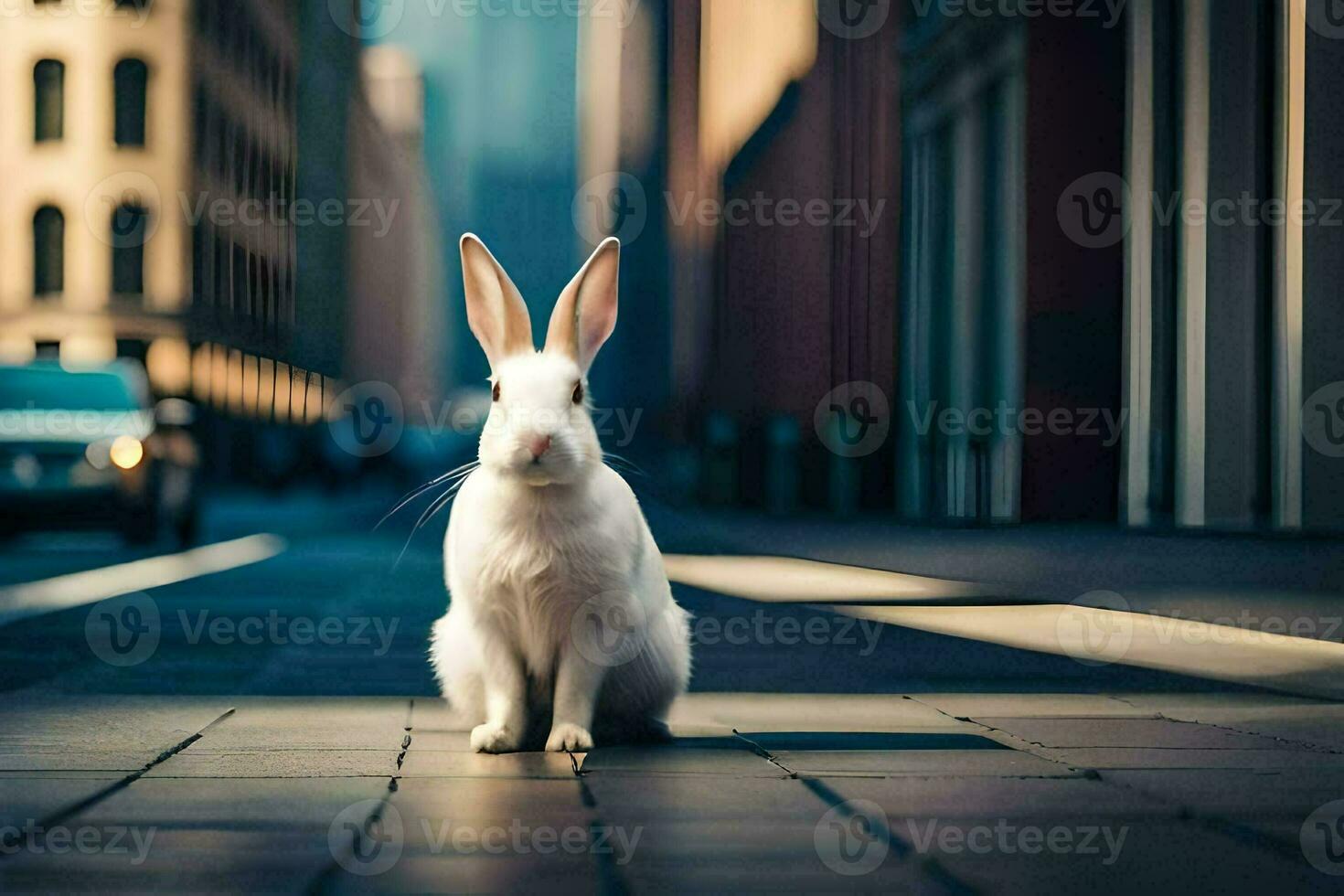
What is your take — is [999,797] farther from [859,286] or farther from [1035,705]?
[859,286]

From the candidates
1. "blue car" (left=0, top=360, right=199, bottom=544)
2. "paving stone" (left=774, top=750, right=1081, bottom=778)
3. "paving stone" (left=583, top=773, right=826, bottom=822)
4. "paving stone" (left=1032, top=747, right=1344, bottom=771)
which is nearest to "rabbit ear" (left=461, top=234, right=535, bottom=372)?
"paving stone" (left=583, top=773, right=826, bottom=822)

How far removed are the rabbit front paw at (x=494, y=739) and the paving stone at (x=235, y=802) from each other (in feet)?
1.46

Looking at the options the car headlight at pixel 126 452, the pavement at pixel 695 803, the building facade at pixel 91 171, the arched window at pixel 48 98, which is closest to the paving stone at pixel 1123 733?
the pavement at pixel 695 803

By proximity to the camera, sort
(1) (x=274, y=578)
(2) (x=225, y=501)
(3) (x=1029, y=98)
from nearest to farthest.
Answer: (1) (x=274, y=578), (3) (x=1029, y=98), (2) (x=225, y=501)

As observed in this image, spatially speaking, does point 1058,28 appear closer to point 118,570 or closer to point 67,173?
point 118,570

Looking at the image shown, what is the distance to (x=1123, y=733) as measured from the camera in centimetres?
575

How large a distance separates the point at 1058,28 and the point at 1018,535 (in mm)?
5790

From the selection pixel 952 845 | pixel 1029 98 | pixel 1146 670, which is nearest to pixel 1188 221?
pixel 1029 98

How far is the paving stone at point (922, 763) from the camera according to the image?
494cm

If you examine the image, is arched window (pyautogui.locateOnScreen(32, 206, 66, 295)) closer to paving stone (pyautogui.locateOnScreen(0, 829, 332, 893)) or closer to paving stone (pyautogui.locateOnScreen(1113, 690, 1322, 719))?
paving stone (pyautogui.locateOnScreen(1113, 690, 1322, 719))

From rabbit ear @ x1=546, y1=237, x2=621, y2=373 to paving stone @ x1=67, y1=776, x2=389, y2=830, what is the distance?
129 cm

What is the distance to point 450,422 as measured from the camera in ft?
261

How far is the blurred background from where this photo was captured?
17.3 metres

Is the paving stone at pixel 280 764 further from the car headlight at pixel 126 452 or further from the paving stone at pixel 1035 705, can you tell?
the car headlight at pixel 126 452
